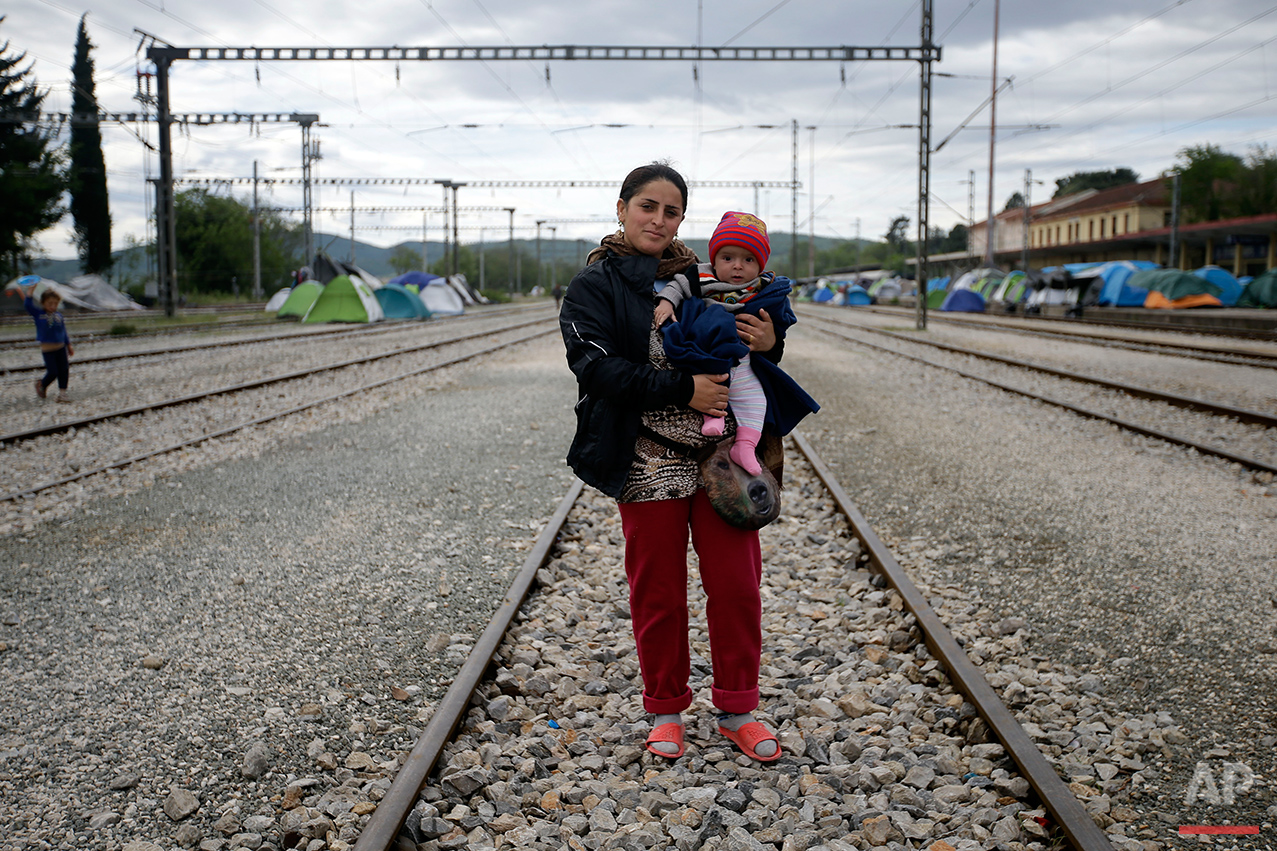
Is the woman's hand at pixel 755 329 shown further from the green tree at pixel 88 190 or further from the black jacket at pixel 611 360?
the green tree at pixel 88 190

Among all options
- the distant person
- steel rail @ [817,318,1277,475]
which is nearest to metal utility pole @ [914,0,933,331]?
steel rail @ [817,318,1277,475]

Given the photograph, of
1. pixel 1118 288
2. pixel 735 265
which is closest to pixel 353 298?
pixel 1118 288

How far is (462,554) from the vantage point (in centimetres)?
564

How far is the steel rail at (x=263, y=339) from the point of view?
1738 cm

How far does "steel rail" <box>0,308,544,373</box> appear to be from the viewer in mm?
17377

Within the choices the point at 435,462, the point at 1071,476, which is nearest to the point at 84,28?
the point at 435,462

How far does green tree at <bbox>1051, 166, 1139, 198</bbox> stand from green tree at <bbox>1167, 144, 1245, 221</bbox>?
1453 inches

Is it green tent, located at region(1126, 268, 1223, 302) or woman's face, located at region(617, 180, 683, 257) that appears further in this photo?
green tent, located at region(1126, 268, 1223, 302)

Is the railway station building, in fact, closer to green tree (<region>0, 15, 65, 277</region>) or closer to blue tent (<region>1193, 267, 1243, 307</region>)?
blue tent (<region>1193, 267, 1243, 307</region>)

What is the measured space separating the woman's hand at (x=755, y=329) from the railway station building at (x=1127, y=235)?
39.9 meters

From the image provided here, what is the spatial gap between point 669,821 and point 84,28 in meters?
61.3

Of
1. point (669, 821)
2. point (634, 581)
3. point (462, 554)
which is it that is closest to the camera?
point (669, 821)

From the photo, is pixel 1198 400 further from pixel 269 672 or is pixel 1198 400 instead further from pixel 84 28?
pixel 84 28

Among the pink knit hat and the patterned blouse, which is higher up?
the pink knit hat
